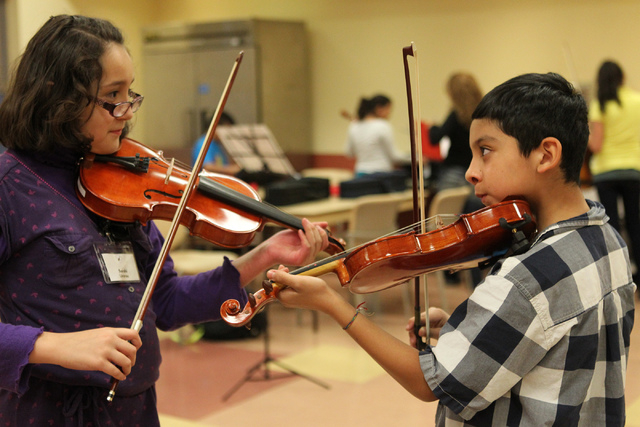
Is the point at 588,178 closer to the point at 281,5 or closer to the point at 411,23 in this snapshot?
the point at 411,23

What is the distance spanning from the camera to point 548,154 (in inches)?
46.1

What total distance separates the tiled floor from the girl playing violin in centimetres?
105

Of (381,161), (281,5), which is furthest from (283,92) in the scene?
(381,161)

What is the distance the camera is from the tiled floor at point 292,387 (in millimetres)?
3127

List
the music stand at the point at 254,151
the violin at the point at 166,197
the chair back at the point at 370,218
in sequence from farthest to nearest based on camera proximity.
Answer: the music stand at the point at 254,151 < the chair back at the point at 370,218 < the violin at the point at 166,197

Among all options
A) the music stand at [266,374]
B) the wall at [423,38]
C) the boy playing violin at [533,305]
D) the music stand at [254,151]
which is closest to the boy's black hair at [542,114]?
the boy playing violin at [533,305]

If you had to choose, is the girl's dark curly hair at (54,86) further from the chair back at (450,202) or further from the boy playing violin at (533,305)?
the chair back at (450,202)

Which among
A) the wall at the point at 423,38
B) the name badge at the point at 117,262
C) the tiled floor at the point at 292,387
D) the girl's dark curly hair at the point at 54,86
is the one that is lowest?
the tiled floor at the point at 292,387

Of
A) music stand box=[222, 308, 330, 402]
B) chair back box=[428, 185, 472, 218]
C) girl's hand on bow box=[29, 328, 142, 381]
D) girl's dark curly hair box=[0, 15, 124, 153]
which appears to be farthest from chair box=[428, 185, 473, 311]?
girl's hand on bow box=[29, 328, 142, 381]

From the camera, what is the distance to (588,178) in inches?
201

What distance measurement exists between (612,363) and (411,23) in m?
6.32

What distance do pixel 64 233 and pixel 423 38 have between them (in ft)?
20.4

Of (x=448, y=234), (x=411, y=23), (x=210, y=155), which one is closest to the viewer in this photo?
(x=448, y=234)

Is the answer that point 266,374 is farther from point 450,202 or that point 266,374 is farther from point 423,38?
point 423,38
